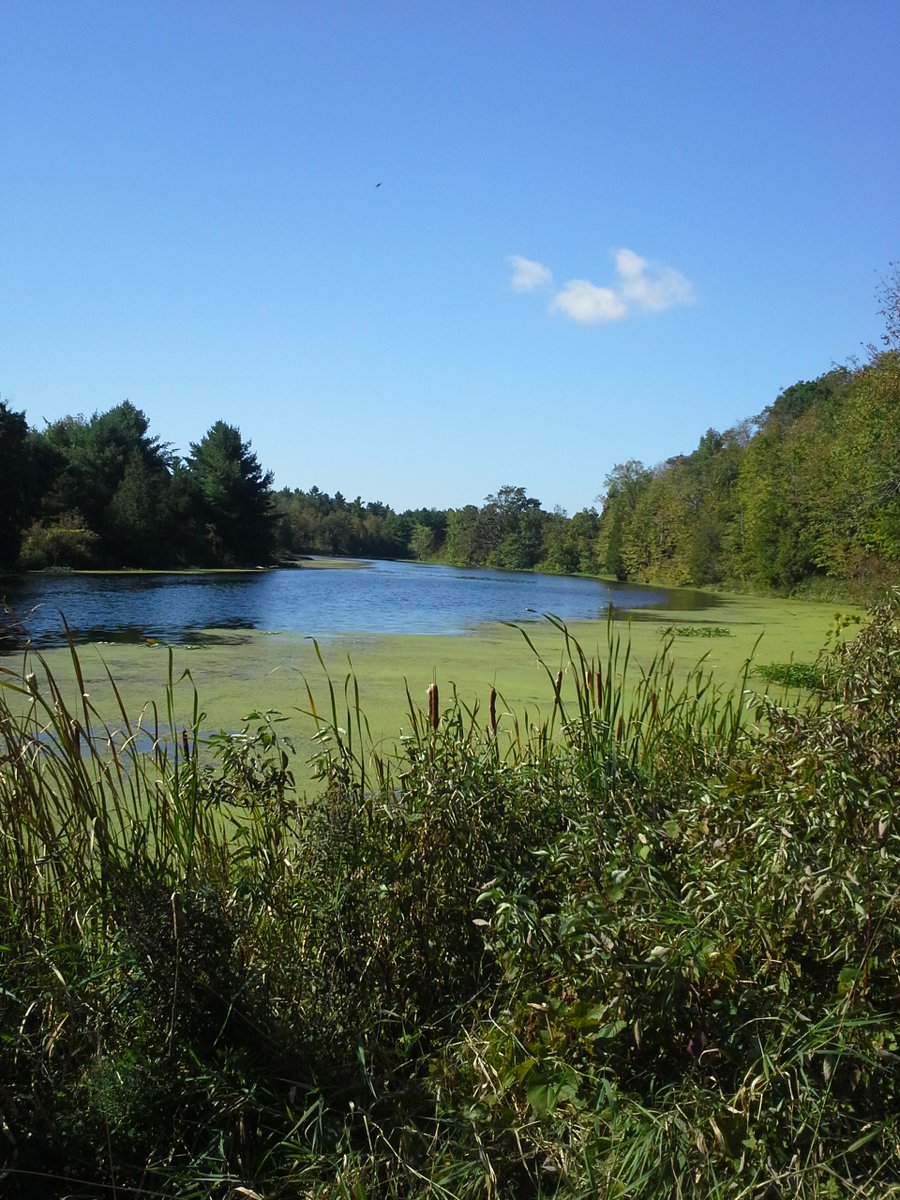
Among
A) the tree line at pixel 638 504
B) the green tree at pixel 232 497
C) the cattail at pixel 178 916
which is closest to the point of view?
the cattail at pixel 178 916

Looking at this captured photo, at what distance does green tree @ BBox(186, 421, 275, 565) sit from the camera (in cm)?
3747

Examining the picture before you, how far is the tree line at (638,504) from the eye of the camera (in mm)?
19422

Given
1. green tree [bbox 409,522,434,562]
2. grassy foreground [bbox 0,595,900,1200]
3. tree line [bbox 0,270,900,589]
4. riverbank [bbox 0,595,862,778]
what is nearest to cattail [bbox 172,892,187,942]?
grassy foreground [bbox 0,595,900,1200]

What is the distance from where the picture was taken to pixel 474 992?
1.88 m

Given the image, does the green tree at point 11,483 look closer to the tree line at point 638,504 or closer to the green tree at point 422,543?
the tree line at point 638,504

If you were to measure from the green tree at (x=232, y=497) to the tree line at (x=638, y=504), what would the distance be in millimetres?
67

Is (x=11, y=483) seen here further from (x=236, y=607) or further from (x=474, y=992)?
(x=474, y=992)

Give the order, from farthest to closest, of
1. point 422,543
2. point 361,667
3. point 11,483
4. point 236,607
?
point 422,543
point 11,483
point 236,607
point 361,667

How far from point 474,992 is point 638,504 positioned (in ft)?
156

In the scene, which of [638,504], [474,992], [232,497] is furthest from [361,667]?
[638,504]

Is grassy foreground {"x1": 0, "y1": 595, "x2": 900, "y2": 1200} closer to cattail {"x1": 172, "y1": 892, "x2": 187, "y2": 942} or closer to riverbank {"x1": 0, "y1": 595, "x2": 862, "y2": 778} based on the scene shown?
cattail {"x1": 172, "y1": 892, "x2": 187, "y2": 942}

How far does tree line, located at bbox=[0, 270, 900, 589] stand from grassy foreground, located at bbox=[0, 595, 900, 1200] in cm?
1523

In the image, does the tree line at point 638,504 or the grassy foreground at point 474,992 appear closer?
the grassy foreground at point 474,992

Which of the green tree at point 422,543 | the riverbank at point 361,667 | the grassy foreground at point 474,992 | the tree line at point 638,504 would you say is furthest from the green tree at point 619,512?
the grassy foreground at point 474,992
